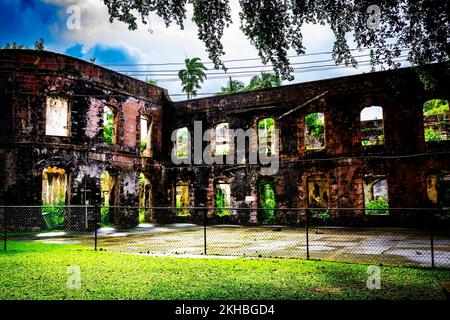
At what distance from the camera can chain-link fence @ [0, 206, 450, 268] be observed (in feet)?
29.0

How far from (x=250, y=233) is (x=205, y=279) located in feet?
29.0

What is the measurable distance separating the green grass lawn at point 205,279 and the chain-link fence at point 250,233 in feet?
3.68

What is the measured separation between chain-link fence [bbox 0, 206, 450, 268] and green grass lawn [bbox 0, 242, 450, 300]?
1.12 m

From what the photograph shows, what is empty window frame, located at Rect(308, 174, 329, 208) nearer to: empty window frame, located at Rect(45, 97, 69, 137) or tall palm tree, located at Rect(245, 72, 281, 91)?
tall palm tree, located at Rect(245, 72, 281, 91)

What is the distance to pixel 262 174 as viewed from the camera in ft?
65.6

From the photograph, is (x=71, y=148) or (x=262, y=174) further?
(x=262, y=174)

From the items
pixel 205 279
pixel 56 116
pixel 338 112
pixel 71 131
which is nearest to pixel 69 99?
pixel 71 131

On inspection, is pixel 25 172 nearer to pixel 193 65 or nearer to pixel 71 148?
pixel 71 148

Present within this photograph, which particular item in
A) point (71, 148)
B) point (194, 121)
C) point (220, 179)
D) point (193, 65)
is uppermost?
point (193, 65)

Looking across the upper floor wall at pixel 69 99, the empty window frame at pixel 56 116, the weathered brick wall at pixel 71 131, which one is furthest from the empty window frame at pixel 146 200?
the empty window frame at pixel 56 116

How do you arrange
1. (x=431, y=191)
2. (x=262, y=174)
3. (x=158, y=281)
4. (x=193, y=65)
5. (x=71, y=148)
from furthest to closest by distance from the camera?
1. (x=193, y=65)
2. (x=431, y=191)
3. (x=262, y=174)
4. (x=71, y=148)
5. (x=158, y=281)

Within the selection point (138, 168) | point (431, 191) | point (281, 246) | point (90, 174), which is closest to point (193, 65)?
point (138, 168)

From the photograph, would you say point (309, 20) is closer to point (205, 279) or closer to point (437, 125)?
point (205, 279)
